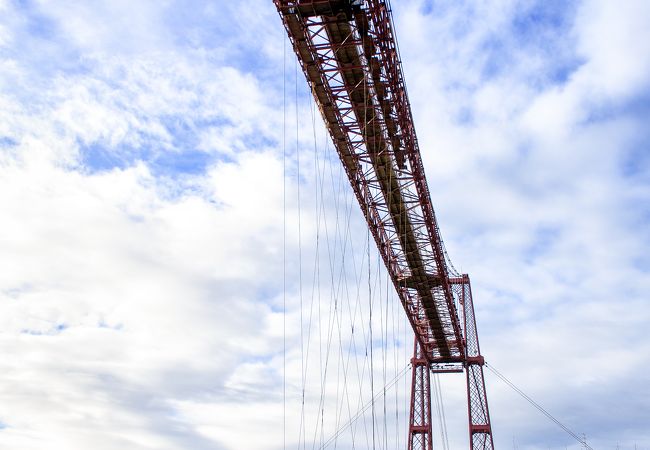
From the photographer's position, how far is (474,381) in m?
42.8

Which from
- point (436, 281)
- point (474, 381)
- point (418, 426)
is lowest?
point (418, 426)

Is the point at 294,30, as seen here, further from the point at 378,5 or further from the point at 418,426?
the point at 418,426

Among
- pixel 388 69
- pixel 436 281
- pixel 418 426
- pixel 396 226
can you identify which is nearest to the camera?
pixel 388 69

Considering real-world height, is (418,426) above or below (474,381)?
below

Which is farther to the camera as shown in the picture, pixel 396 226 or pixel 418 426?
pixel 418 426

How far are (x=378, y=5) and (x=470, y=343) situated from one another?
30.2 meters

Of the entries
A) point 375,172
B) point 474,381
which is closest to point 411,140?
point 375,172

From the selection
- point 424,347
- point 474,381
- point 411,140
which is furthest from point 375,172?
point 474,381

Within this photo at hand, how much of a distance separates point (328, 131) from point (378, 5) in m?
5.74

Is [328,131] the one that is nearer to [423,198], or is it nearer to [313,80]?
[313,80]

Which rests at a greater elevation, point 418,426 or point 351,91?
point 351,91

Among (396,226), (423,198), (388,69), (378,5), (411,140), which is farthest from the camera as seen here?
(396,226)

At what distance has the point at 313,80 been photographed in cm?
2050

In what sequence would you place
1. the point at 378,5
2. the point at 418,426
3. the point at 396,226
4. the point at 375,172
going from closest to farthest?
the point at 378,5 → the point at 375,172 → the point at 396,226 → the point at 418,426
